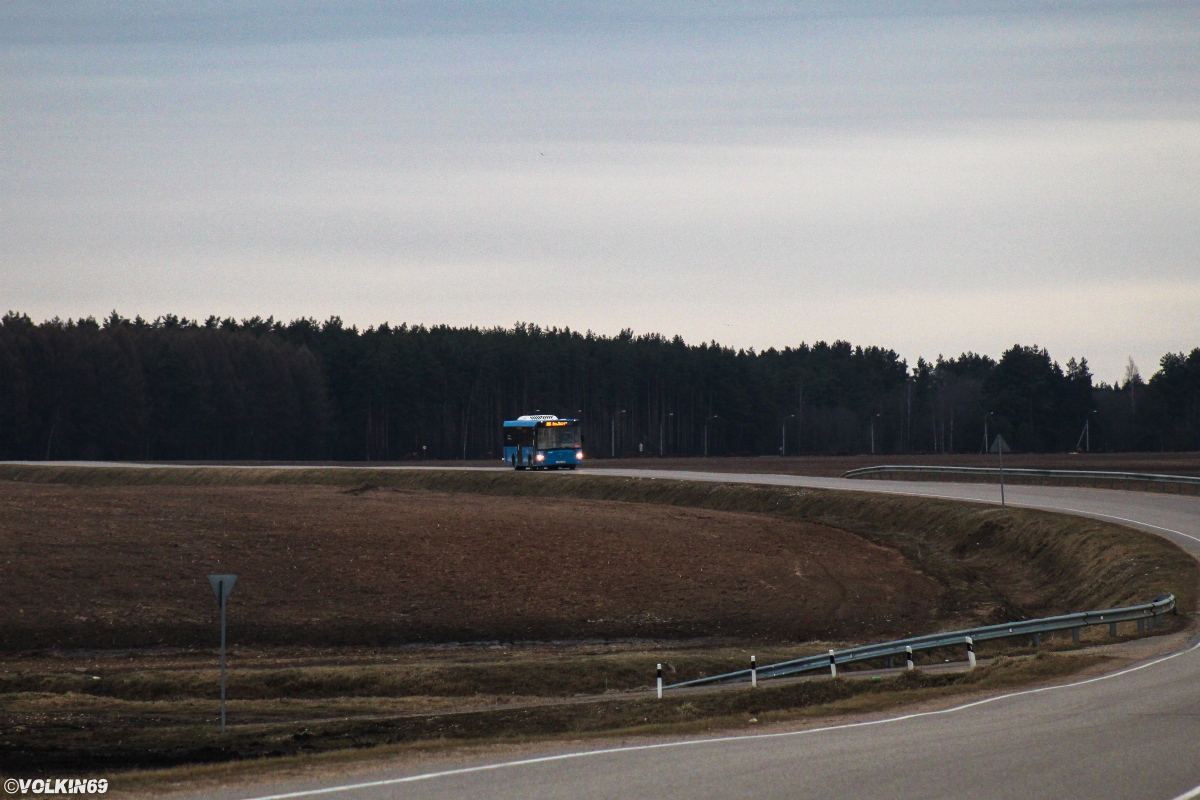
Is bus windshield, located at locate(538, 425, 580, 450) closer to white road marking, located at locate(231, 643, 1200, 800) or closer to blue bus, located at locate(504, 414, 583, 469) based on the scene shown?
blue bus, located at locate(504, 414, 583, 469)

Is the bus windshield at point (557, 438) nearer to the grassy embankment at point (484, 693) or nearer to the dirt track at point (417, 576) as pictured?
the dirt track at point (417, 576)

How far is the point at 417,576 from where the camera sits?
3438cm

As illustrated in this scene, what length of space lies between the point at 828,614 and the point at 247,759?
19907mm

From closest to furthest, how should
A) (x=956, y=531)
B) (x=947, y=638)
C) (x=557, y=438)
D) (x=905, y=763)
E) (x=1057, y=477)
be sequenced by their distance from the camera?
(x=905, y=763), (x=947, y=638), (x=956, y=531), (x=1057, y=477), (x=557, y=438)

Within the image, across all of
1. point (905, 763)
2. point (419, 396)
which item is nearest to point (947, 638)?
point (905, 763)

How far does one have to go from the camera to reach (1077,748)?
43.1 ft

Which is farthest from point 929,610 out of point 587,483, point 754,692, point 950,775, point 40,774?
point 587,483

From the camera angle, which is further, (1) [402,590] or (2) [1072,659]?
(1) [402,590]

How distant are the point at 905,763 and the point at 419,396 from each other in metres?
148

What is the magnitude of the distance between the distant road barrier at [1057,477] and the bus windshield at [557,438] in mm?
18147

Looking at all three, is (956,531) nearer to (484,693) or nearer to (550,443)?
(484,693)

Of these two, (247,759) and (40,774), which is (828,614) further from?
(40,774)

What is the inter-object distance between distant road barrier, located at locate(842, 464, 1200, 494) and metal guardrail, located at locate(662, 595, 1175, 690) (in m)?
32.0

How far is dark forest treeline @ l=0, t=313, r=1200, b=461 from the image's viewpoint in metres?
138
